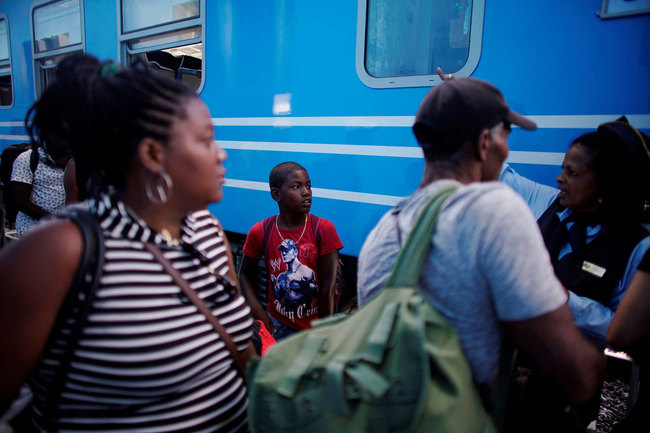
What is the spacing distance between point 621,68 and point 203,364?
90.8 inches

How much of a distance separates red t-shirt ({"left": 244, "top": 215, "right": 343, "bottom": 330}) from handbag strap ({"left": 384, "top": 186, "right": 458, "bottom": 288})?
1515mm

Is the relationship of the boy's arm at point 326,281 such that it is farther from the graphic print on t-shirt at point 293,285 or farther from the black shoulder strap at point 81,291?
the black shoulder strap at point 81,291

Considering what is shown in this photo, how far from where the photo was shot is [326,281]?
2479 mm

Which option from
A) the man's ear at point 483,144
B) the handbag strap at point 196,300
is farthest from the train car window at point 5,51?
the man's ear at point 483,144

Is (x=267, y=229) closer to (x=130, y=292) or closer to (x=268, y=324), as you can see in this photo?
(x=268, y=324)

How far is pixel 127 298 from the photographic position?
3.13 ft

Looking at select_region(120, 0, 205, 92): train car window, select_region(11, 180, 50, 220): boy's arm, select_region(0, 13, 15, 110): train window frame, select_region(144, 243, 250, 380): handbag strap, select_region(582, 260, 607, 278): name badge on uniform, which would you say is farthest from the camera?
select_region(0, 13, 15, 110): train window frame

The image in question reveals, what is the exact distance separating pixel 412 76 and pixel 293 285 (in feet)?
4.87

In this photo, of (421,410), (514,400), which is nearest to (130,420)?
(421,410)

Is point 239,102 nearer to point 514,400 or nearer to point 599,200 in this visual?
point 599,200

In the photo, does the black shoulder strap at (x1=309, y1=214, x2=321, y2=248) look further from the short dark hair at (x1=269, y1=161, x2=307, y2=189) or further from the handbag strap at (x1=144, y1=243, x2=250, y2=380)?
the handbag strap at (x1=144, y1=243, x2=250, y2=380)

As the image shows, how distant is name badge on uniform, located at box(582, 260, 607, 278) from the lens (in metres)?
1.59

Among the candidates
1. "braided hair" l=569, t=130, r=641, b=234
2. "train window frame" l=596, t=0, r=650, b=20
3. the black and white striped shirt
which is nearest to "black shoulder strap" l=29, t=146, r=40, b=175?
the black and white striped shirt

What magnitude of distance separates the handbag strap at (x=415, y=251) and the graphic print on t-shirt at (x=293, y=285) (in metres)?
1.51
